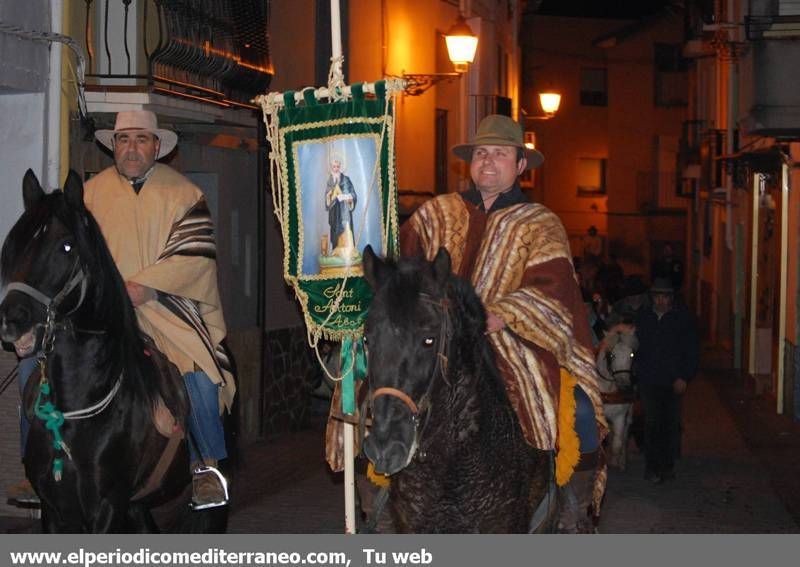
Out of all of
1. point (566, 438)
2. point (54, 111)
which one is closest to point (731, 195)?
point (54, 111)

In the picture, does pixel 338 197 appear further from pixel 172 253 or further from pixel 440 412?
pixel 440 412

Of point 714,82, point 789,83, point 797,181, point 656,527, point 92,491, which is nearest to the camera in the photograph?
point 92,491

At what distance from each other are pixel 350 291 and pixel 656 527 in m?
5.87

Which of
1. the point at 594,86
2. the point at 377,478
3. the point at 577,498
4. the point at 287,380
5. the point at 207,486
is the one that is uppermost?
the point at 594,86

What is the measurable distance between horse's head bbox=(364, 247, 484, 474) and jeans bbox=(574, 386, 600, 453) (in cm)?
139

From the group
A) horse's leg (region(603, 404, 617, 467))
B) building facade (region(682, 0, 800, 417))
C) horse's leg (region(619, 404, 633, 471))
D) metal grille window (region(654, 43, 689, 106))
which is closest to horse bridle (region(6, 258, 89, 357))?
horse's leg (region(603, 404, 617, 467))

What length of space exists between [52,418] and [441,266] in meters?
2.46

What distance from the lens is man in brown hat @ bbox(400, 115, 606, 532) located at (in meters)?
6.72

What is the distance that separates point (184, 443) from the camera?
847 cm

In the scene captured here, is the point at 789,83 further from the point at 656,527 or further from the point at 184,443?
the point at 184,443

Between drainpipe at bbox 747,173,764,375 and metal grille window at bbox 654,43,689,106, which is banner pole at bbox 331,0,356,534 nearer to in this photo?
drainpipe at bbox 747,173,764,375

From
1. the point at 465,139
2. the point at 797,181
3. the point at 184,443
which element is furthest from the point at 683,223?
the point at 184,443

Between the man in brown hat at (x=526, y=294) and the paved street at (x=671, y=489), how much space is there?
8.82ft

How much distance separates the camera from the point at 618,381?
1539 centimetres
